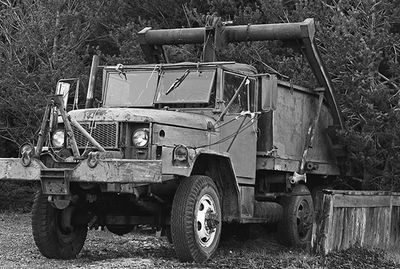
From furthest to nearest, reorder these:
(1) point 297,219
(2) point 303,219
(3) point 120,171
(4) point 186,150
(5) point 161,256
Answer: (2) point 303,219
(1) point 297,219
(5) point 161,256
(4) point 186,150
(3) point 120,171

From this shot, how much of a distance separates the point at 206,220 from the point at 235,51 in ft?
19.5

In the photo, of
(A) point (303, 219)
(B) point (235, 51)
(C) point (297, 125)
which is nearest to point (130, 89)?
(C) point (297, 125)

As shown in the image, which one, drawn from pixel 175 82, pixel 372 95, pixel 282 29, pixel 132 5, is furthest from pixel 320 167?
pixel 132 5

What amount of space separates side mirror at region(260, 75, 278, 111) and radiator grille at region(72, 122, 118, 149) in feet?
7.62

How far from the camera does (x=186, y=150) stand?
9219 mm

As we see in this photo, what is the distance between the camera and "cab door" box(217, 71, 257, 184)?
10786 millimetres

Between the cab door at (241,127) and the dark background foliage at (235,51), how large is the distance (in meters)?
2.33

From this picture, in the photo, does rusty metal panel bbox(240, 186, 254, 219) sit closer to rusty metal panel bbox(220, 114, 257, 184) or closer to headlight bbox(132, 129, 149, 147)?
rusty metal panel bbox(220, 114, 257, 184)

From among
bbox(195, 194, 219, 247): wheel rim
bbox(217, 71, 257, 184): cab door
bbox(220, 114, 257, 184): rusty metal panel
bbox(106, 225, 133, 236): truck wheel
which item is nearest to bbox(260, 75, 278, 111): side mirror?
bbox(217, 71, 257, 184): cab door

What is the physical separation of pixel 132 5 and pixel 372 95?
8556 mm

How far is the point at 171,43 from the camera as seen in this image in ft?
44.3

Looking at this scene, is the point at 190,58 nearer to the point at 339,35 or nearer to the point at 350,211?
the point at 339,35

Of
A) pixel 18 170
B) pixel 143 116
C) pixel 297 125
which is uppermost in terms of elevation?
pixel 297 125

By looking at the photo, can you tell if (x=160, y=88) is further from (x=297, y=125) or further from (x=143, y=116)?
(x=297, y=125)
